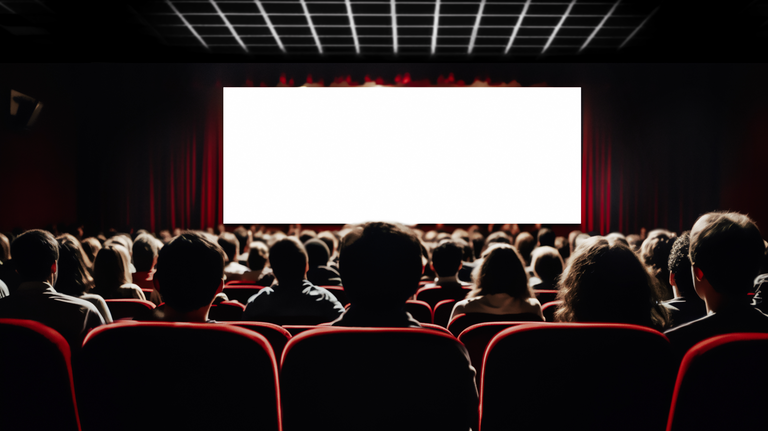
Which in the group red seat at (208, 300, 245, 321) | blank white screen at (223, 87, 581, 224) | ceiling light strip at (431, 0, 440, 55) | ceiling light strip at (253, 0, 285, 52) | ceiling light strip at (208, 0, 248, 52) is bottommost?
red seat at (208, 300, 245, 321)

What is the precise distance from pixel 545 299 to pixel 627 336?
205 centimetres

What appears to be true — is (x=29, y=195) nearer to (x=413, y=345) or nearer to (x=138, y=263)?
(x=138, y=263)

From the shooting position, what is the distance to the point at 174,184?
11.5 m

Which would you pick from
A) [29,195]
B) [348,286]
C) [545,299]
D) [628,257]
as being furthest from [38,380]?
[29,195]

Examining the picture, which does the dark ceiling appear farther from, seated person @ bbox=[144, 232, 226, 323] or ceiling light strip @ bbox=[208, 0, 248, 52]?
seated person @ bbox=[144, 232, 226, 323]

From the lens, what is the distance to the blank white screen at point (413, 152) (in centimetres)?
1074

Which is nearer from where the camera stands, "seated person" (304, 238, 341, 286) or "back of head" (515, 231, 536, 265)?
"seated person" (304, 238, 341, 286)

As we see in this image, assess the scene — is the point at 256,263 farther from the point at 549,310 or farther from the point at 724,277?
the point at 724,277

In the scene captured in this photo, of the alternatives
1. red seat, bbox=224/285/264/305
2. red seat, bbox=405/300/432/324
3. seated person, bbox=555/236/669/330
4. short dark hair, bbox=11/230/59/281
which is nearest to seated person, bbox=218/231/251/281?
red seat, bbox=224/285/264/305

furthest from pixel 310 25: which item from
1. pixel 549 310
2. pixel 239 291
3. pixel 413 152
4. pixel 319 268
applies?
pixel 549 310

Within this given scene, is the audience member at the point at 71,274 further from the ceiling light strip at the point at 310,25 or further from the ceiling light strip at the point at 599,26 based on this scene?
the ceiling light strip at the point at 599,26

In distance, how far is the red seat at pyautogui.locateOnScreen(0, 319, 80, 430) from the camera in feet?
4.46

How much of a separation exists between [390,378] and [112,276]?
2569mm

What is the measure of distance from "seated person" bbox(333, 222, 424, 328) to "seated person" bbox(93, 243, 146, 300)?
2143 millimetres
